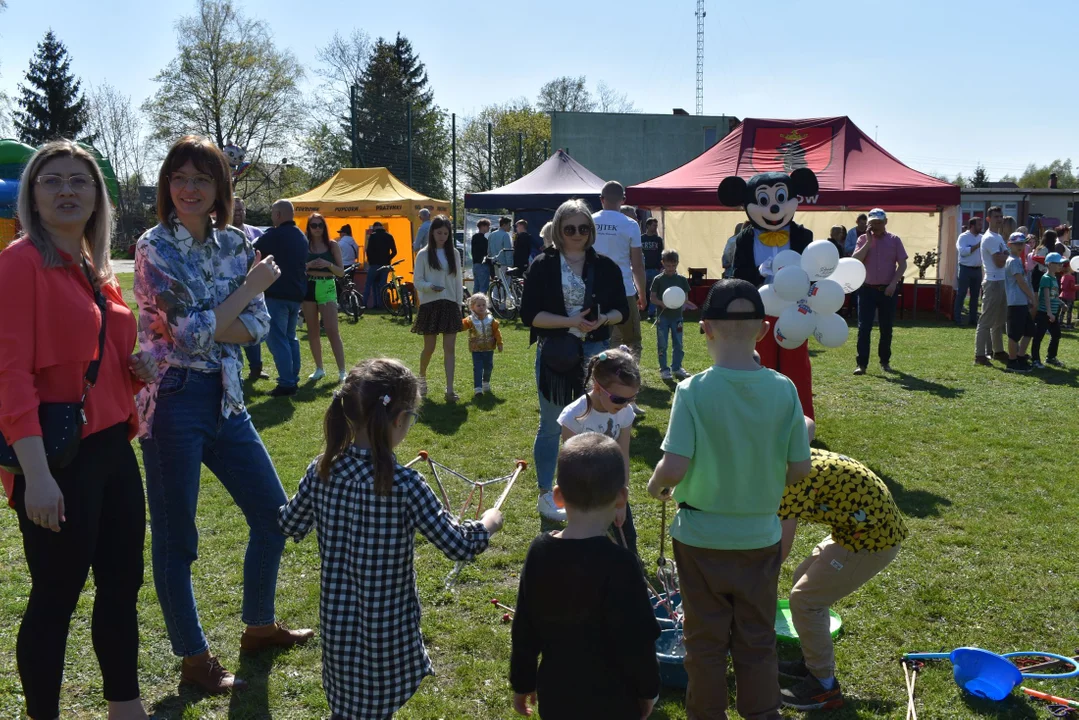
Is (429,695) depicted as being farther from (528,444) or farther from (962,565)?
(528,444)

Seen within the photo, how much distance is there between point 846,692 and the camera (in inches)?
127

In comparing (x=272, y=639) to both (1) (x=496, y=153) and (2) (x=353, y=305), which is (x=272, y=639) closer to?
(2) (x=353, y=305)

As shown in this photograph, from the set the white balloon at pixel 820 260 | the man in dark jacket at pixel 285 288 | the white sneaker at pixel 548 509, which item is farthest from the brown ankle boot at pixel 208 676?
the man in dark jacket at pixel 285 288

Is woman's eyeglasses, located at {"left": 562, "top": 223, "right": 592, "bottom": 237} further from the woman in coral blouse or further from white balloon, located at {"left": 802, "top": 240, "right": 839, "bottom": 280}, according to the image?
the woman in coral blouse

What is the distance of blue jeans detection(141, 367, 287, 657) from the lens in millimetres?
2818

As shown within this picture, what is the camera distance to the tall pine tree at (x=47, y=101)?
1710 inches

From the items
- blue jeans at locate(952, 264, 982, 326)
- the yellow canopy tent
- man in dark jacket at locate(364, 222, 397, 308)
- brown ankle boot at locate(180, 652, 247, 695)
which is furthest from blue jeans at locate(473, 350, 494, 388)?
the yellow canopy tent

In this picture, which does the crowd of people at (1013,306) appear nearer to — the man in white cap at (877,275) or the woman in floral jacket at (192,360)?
the man in white cap at (877,275)

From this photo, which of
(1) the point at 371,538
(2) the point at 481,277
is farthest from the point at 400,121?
(1) the point at 371,538

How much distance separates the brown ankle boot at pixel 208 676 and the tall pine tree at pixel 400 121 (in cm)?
2606

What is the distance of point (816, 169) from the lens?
15867 mm

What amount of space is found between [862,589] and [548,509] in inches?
70.8

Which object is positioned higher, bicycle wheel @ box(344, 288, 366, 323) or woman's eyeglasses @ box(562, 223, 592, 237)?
woman's eyeglasses @ box(562, 223, 592, 237)

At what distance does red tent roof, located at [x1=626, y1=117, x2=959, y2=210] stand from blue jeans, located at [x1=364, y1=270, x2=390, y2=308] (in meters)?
5.36
